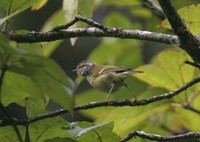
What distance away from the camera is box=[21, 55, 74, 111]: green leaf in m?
1.21

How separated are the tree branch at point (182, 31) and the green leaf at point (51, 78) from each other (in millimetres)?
431

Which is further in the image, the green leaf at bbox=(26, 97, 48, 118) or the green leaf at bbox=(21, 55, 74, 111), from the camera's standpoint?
the green leaf at bbox=(26, 97, 48, 118)

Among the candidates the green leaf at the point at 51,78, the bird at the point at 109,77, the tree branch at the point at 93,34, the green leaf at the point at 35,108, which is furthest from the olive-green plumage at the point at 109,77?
the green leaf at the point at 51,78

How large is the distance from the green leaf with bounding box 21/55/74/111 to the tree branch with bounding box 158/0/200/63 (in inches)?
17.0

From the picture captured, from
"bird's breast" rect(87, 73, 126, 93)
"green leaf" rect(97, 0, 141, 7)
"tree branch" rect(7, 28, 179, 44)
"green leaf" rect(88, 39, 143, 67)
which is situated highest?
"tree branch" rect(7, 28, 179, 44)

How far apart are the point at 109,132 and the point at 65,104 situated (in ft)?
1.58

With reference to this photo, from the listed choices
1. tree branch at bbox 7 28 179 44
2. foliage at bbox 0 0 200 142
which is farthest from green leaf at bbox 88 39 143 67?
tree branch at bbox 7 28 179 44

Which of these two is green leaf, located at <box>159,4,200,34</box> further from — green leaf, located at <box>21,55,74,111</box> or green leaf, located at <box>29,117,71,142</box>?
green leaf, located at <box>21,55,74,111</box>

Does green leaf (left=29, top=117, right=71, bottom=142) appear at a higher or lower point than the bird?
higher

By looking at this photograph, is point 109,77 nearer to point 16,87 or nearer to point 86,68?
point 86,68

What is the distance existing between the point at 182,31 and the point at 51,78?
1.73ft

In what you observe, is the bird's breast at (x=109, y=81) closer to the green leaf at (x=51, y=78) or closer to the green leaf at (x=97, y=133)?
the green leaf at (x=97, y=133)

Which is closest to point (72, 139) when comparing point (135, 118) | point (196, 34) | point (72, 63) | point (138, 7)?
point (196, 34)

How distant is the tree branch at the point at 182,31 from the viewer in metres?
1.53
